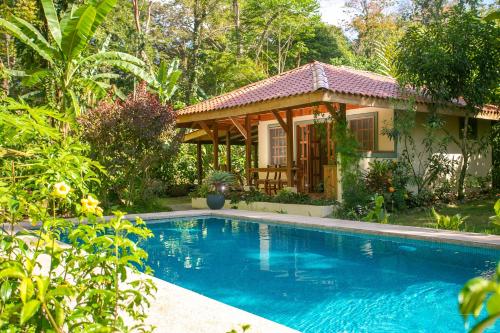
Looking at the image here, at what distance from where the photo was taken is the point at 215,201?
14.7 metres

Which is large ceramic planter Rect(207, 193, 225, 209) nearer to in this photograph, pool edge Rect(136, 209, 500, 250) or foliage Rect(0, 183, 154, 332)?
pool edge Rect(136, 209, 500, 250)

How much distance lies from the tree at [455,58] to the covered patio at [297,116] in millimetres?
992

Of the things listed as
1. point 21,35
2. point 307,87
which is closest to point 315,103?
point 307,87

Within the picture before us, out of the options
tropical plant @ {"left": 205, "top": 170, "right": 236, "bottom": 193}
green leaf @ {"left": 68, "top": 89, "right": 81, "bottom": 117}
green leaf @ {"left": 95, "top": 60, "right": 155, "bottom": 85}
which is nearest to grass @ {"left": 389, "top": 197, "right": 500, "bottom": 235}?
tropical plant @ {"left": 205, "top": 170, "right": 236, "bottom": 193}

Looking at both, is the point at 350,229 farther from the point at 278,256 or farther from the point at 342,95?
the point at 342,95

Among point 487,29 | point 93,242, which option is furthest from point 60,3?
point 93,242

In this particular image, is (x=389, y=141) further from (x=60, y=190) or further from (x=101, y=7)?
(x=60, y=190)

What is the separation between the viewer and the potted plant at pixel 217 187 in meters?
14.7

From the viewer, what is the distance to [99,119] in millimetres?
13266

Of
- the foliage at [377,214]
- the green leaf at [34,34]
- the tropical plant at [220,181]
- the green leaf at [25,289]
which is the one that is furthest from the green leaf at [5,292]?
the tropical plant at [220,181]

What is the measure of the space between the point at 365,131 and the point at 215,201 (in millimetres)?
5267

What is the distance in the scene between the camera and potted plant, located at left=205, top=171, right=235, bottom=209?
48.3 ft

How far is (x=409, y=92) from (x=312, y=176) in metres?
4.40

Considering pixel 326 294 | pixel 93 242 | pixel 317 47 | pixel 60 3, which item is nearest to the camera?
pixel 93 242
